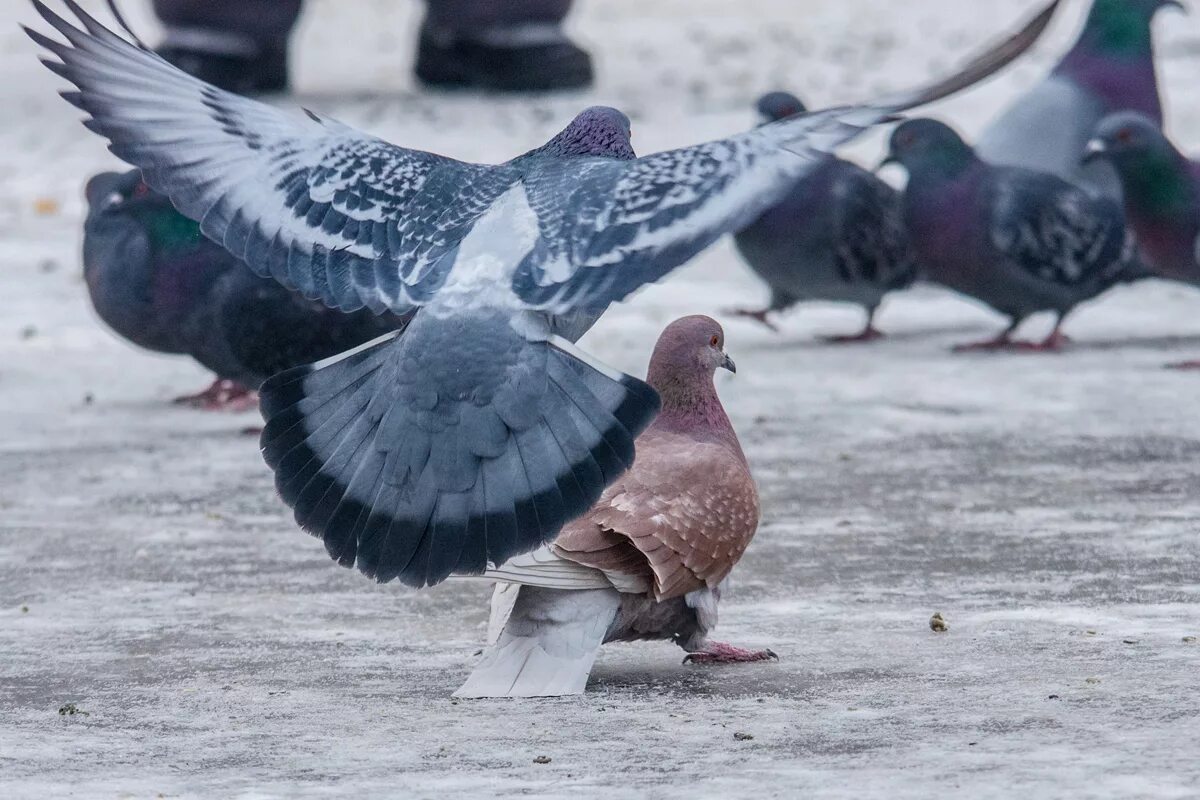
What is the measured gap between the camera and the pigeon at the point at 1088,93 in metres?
9.07

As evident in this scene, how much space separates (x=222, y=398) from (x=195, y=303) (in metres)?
0.64

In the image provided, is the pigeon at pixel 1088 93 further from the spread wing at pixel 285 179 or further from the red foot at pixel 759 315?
the spread wing at pixel 285 179

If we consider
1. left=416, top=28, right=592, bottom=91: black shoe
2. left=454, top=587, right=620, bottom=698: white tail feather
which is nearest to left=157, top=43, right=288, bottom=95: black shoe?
left=416, top=28, right=592, bottom=91: black shoe

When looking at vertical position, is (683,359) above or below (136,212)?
above

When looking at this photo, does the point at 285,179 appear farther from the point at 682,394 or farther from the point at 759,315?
the point at 759,315

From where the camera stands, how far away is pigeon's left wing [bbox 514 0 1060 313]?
3.69m

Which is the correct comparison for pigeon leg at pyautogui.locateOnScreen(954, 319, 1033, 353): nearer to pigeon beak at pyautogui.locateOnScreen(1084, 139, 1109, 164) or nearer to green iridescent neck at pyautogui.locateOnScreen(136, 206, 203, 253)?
pigeon beak at pyautogui.locateOnScreen(1084, 139, 1109, 164)

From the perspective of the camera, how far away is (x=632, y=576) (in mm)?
3811

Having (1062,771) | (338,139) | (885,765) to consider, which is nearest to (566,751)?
(885,765)


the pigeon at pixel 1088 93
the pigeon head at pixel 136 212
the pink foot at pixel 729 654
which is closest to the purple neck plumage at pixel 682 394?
the pink foot at pixel 729 654

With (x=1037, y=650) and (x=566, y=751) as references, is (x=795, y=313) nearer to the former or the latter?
(x=1037, y=650)

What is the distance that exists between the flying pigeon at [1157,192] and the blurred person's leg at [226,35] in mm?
6746

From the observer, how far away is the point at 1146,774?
3098 millimetres

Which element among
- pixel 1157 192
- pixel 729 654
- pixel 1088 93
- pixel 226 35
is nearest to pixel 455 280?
pixel 729 654
